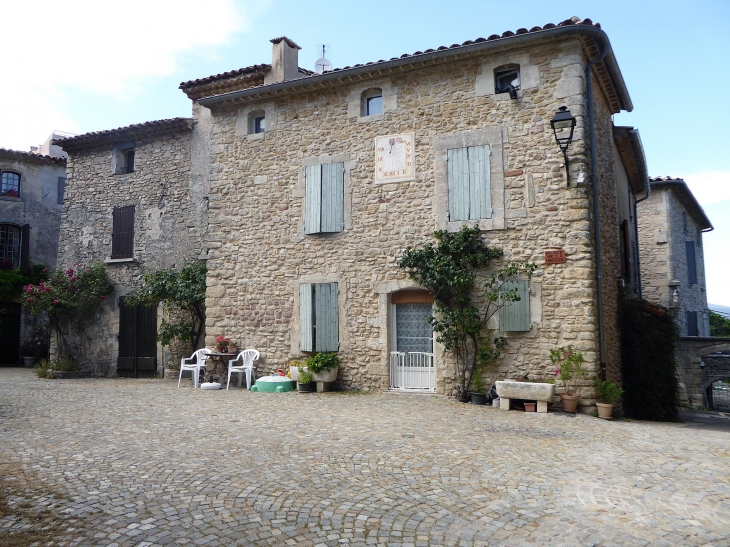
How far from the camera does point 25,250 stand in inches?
661

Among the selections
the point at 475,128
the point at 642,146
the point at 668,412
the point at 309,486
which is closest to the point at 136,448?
the point at 309,486

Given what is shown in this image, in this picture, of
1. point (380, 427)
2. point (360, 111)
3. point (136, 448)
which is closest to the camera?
point (136, 448)

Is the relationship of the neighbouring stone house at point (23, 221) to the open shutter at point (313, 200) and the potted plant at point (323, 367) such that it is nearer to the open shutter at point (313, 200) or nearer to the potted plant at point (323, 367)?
the open shutter at point (313, 200)

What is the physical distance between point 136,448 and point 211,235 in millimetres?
6217

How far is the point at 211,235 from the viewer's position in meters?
10.7

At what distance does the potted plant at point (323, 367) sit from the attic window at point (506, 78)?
520 centimetres

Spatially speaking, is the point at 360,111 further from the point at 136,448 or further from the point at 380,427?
the point at 136,448

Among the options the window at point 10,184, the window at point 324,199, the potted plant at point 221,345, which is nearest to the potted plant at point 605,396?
the window at point 324,199

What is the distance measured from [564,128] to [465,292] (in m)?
2.85

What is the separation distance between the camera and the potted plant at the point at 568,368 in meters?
7.65

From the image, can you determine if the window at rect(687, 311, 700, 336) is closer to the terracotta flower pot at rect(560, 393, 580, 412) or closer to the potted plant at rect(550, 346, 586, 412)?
the potted plant at rect(550, 346, 586, 412)

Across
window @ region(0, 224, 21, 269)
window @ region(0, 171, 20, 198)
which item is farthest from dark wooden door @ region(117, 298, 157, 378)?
window @ region(0, 171, 20, 198)

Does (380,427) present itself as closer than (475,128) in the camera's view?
Yes

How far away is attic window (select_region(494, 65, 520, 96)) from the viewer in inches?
343
